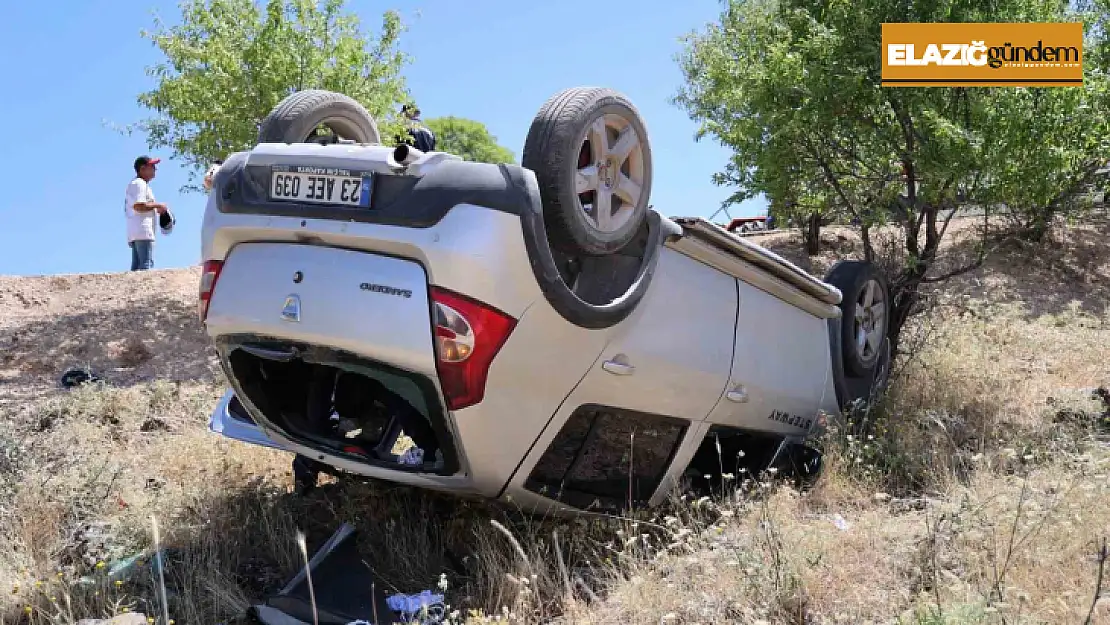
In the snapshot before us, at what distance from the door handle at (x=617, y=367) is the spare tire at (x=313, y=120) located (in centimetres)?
200

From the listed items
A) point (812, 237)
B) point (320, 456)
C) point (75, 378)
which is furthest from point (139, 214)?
point (812, 237)

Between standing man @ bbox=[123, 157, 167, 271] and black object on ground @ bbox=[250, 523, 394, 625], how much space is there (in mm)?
9051

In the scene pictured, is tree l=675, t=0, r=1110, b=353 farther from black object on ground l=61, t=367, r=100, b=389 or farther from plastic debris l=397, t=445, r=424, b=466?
black object on ground l=61, t=367, r=100, b=389

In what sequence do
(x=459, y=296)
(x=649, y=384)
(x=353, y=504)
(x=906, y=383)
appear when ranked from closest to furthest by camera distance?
1. (x=459, y=296)
2. (x=649, y=384)
3. (x=353, y=504)
4. (x=906, y=383)

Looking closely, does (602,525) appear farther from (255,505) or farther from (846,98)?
(846,98)

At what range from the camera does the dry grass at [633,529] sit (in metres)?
3.64

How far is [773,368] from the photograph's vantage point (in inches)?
212

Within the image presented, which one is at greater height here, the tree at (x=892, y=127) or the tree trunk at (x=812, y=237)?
the tree at (x=892, y=127)

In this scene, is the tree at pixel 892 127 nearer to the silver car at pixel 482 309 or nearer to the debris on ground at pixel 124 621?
the silver car at pixel 482 309

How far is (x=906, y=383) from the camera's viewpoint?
7969 mm

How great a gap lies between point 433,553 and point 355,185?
1.95 meters

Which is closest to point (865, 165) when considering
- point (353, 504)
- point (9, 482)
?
point (353, 504)

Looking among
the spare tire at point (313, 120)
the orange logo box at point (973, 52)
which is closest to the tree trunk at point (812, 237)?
the orange logo box at point (973, 52)

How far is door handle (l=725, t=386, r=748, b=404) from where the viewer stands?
4961 mm
